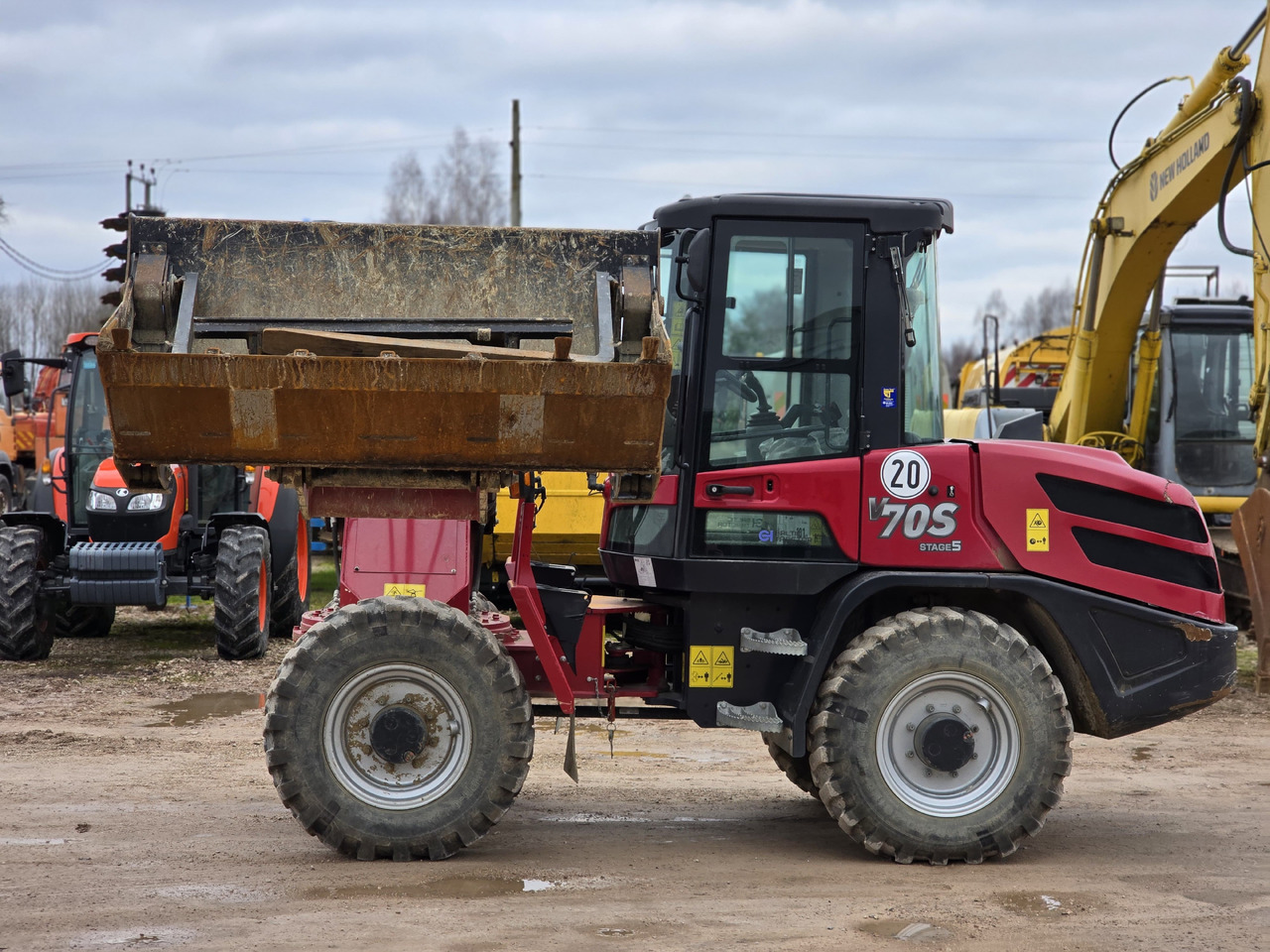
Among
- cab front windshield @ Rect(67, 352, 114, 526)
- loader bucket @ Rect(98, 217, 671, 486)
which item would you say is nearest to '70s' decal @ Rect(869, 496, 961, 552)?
loader bucket @ Rect(98, 217, 671, 486)

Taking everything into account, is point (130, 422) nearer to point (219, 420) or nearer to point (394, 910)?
point (219, 420)

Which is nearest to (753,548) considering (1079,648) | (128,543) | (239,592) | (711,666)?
(711,666)

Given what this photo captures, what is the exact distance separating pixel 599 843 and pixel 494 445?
1885 millimetres

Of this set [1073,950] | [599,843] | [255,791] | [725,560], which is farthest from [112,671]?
[1073,950]

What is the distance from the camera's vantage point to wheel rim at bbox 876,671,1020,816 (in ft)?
17.5

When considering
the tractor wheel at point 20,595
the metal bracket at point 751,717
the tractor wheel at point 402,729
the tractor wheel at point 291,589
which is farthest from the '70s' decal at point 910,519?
the tractor wheel at point 20,595

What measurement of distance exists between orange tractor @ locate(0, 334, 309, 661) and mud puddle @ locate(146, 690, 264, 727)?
1110 millimetres

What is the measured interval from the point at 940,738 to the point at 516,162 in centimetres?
2851

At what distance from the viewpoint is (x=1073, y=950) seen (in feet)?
14.4

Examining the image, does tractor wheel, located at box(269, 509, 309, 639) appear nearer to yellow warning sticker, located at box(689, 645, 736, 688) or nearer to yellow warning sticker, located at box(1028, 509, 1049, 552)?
yellow warning sticker, located at box(689, 645, 736, 688)

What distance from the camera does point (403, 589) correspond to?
5422mm

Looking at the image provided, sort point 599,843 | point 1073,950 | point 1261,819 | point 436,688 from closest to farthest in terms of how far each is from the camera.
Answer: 1. point 1073,950
2. point 436,688
3. point 599,843
4. point 1261,819

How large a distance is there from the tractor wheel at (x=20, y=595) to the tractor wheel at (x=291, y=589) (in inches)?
78.2

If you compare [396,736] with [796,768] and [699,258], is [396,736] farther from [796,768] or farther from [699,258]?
[699,258]
